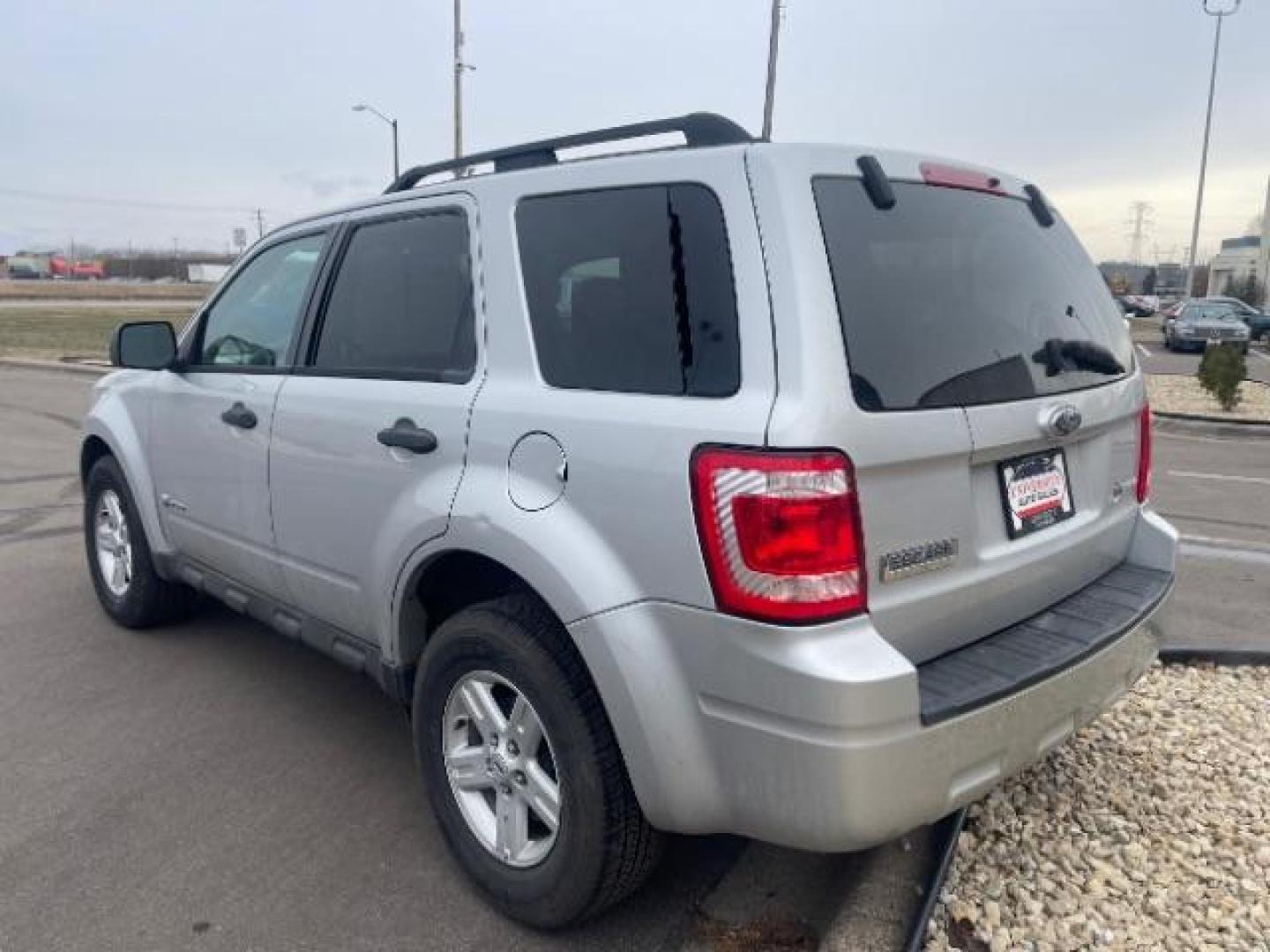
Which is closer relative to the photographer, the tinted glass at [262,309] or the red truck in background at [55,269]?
the tinted glass at [262,309]

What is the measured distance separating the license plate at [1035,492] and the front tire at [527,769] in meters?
1.12

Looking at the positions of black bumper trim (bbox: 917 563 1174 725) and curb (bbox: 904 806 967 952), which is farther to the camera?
curb (bbox: 904 806 967 952)

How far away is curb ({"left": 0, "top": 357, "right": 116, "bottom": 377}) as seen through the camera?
17.4 metres

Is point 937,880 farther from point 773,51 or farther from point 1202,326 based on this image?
point 1202,326

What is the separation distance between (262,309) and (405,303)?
3.32ft

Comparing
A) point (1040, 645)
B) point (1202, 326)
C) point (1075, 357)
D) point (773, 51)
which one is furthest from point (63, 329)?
point (1202, 326)

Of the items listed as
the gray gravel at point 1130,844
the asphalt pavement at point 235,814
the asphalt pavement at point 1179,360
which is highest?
the asphalt pavement at point 1179,360

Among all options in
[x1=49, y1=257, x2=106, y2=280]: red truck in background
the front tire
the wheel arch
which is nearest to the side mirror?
the wheel arch

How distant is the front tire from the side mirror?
2102 millimetres

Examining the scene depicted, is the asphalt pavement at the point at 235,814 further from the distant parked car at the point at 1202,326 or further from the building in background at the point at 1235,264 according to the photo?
the building in background at the point at 1235,264

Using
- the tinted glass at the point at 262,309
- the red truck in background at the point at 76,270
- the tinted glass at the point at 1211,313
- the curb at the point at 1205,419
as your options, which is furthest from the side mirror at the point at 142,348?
the red truck in background at the point at 76,270

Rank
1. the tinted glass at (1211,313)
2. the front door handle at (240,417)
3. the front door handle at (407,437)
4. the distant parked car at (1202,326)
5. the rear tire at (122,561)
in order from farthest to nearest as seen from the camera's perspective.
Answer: the tinted glass at (1211,313) → the distant parked car at (1202,326) → the rear tire at (122,561) → the front door handle at (240,417) → the front door handle at (407,437)

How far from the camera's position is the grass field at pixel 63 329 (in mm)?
20844

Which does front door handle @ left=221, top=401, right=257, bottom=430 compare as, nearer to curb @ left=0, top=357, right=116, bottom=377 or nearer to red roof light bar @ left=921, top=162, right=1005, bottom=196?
red roof light bar @ left=921, top=162, right=1005, bottom=196
